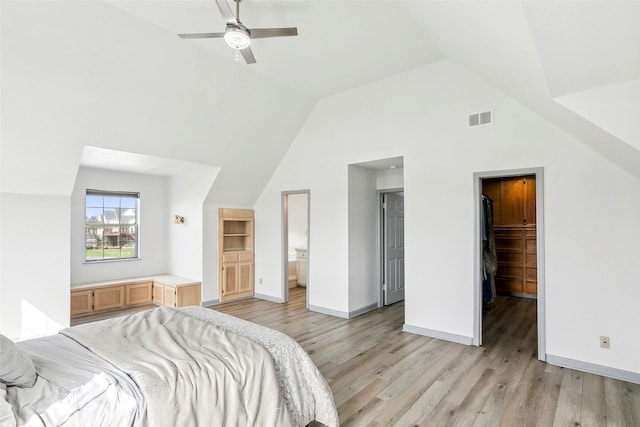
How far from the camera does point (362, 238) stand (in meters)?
5.30

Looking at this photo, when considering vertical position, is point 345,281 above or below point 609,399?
above

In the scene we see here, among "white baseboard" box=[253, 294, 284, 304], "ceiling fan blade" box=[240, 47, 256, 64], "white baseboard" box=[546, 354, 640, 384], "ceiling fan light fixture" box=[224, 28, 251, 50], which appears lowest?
"white baseboard" box=[253, 294, 284, 304]

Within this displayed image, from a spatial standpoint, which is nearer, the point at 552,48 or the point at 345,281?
the point at 552,48

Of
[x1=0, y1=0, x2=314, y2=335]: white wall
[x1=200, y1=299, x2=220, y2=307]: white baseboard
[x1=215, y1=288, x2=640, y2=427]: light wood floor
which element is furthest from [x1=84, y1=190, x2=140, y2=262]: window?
[x1=215, y1=288, x2=640, y2=427]: light wood floor

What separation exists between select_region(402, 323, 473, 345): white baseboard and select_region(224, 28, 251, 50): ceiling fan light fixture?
12.7ft

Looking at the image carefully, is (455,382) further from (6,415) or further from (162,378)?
(6,415)

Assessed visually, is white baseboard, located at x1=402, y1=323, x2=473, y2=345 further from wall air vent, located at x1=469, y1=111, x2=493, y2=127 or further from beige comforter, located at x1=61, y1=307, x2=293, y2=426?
beige comforter, located at x1=61, y1=307, x2=293, y2=426

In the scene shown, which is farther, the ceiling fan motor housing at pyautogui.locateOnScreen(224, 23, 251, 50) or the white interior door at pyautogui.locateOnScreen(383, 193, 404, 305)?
the white interior door at pyautogui.locateOnScreen(383, 193, 404, 305)

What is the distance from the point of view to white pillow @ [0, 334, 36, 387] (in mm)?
1605

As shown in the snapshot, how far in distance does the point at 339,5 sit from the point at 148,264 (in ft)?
18.9

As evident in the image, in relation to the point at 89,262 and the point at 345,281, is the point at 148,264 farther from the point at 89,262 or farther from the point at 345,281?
the point at 345,281

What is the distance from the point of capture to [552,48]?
1720mm

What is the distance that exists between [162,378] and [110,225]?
5.28 metres

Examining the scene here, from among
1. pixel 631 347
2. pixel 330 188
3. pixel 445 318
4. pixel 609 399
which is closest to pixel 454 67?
pixel 330 188
